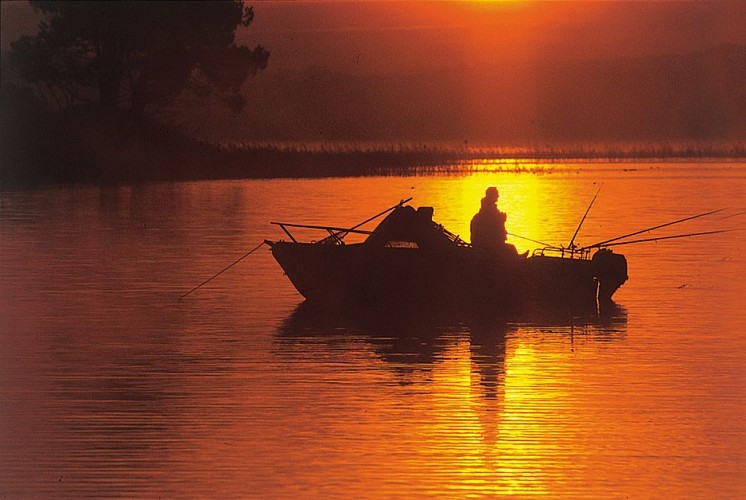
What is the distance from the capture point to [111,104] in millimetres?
62406

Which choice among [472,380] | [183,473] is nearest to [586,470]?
[183,473]

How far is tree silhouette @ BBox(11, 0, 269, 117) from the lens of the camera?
60.9 metres

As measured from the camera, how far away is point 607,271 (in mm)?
20453

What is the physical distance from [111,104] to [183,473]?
173 ft

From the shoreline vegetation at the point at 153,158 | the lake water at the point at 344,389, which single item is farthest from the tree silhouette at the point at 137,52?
the lake water at the point at 344,389

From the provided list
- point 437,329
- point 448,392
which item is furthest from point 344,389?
point 437,329

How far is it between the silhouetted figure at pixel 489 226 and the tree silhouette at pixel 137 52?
140 ft

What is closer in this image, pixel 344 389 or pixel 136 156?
pixel 344 389

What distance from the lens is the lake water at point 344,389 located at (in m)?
10.7

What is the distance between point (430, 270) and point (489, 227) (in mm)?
909

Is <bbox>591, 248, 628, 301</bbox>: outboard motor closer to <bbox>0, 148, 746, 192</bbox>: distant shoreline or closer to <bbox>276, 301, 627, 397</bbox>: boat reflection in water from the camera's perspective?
<bbox>276, 301, 627, 397</bbox>: boat reflection in water

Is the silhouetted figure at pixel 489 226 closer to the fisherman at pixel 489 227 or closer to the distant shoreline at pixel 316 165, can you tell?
the fisherman at pixel 489 227

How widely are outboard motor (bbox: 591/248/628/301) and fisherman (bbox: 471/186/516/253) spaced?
1.34 m

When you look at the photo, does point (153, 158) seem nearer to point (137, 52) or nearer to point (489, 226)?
point (137, 52)
